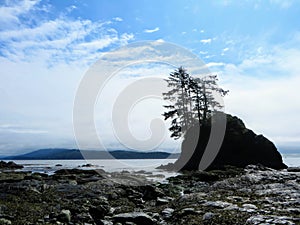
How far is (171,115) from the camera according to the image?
6756cm

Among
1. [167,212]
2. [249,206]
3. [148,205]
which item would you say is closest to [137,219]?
[167,212]

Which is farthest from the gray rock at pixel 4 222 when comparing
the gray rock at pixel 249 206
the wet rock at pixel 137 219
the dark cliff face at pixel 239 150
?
the dark cliff face at pixel 239 150

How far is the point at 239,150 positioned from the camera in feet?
199

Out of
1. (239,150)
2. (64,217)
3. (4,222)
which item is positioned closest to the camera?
(4,222)

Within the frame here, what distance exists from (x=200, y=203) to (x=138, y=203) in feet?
21.9

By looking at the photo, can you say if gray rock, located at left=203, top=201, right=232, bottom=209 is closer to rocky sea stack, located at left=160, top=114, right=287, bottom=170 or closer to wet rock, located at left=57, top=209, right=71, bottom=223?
wet rock, located at left=57, top=209, right=71, bottom=223

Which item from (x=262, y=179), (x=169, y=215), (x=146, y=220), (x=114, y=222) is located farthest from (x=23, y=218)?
(x=262, y=179)

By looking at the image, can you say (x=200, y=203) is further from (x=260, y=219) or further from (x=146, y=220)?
(x=260, y=219)

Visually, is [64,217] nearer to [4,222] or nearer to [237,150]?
[4,222]

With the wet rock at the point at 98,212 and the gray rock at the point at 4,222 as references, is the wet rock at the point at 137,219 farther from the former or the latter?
the gray rock at the point at 4,222

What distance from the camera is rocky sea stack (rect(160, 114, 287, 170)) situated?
59.4 m

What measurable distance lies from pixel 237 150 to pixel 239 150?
1.31 feet

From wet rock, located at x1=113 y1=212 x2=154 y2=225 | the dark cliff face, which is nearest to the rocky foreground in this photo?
wet rock, located at x1=113 y1=212 x2=154 y2=225

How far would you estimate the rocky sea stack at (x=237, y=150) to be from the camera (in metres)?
59.4
